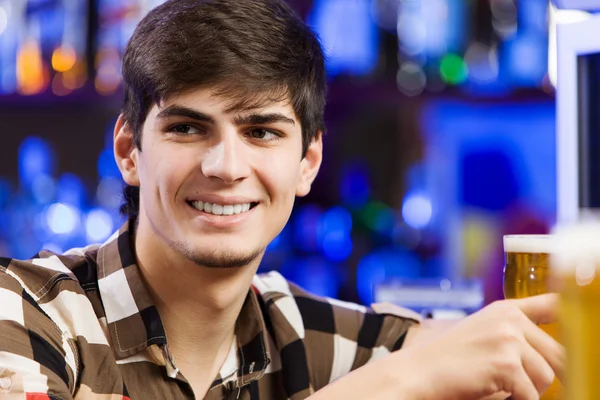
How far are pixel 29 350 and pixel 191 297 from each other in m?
0.38

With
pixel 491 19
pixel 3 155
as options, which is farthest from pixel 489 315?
pixel 3 155

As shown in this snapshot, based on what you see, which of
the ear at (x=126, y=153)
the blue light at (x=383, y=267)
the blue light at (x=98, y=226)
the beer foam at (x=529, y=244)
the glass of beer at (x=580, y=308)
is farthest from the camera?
the blue light at (x=98, y=226)

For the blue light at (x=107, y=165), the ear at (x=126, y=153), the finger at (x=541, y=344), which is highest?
the blue light at (x=107, y=165)

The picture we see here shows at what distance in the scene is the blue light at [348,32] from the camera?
12.0ft

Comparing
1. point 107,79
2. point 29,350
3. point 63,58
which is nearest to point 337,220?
point 107,79

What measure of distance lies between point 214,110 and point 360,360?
0.67 metres

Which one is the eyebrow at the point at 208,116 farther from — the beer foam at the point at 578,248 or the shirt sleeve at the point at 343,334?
the beer foam at the point at 578,248

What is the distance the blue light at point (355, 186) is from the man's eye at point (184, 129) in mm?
2343

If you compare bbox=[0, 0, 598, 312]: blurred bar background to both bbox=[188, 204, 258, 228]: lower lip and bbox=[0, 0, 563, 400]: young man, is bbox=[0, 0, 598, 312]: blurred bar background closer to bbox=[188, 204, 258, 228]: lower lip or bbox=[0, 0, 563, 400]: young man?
bbox=[0, 0, 563, 400]: young man

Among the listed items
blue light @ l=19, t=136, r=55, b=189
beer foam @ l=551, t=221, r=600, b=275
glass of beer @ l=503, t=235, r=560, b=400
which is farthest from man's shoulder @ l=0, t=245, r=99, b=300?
blue light @ l=19, t=136, r=55, b=189

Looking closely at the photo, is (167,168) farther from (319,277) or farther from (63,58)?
(63,58)

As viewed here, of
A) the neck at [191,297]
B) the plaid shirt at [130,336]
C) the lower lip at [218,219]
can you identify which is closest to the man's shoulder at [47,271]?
the plaid shirt at [130,336]

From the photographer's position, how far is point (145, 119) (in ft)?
5.00

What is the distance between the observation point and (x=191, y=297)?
1525 millimetres
